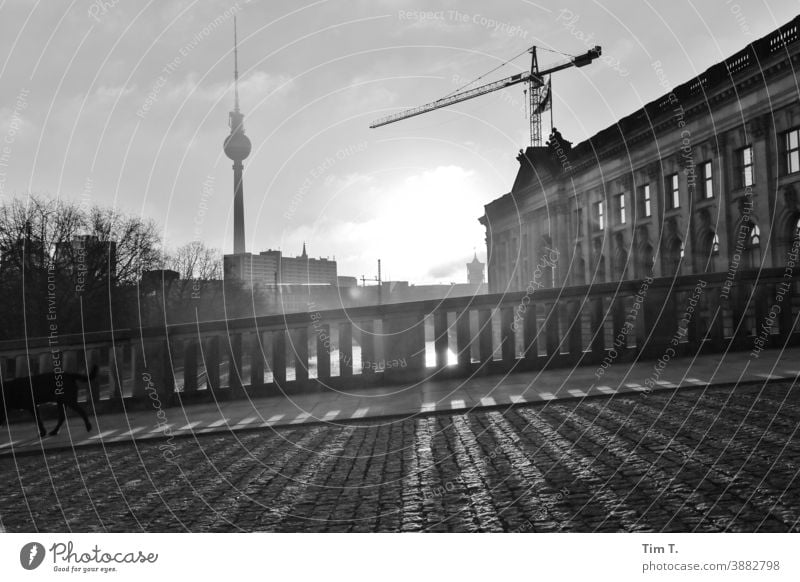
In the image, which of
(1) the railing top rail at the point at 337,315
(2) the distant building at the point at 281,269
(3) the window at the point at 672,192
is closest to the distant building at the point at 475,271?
(2) the distant building at the point at 281,269

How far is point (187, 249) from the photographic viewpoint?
240 ft

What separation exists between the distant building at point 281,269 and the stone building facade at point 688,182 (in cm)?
2197

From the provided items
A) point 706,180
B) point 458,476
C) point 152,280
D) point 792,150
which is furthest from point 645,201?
point 458,476

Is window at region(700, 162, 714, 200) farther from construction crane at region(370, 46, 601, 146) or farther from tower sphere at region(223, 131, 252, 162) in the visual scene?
tower sphere at region(223, 131, 252, 162)

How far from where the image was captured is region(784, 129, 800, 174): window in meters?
29.5

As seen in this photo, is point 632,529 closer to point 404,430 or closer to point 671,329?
point 404,430

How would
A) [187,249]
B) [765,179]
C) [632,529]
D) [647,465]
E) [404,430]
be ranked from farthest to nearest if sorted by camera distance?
[187,249] < [765,179] < [404,430] < [647,465] < [632,529]

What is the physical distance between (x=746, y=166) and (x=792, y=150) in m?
3.71

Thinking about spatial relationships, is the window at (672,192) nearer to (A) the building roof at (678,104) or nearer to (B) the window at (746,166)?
(A) the building roof at (678,104)

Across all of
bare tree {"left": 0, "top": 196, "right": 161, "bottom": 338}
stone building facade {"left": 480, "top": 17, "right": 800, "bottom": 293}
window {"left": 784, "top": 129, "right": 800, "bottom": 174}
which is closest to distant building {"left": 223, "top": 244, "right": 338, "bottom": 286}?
bare tree {"left": 0, "top": 196, "right": 161, "bottom": 338}

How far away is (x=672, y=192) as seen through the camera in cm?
4041

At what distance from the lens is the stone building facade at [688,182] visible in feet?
97.6
